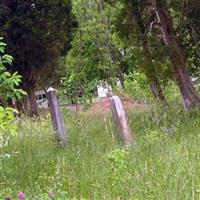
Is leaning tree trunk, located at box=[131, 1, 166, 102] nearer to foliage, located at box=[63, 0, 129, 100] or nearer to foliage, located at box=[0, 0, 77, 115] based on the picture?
foliage, located at box=[0, 0, 77, 115]

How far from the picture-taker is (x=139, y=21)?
12.3 metres

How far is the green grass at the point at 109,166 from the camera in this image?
409 cm

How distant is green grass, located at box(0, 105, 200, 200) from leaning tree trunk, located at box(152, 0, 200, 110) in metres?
2.74

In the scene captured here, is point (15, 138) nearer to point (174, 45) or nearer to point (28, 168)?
point (28, 168)

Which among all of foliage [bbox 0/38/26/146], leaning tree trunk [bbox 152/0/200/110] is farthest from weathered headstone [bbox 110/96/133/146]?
leaning tree trunk [bbox 152/0/200/110]

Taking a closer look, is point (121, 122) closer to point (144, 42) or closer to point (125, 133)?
point (125, 133)

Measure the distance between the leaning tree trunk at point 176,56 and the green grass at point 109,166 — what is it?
274cm

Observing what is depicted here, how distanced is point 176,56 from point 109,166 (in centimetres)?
598

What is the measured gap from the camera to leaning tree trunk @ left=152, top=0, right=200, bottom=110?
10.3 meters

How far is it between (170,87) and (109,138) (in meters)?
9.04

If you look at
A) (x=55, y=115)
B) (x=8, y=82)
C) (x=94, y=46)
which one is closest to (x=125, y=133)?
(x=55, y=115)

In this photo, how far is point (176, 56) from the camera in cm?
1051

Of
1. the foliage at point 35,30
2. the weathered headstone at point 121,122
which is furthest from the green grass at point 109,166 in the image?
the foliage at point 35,30

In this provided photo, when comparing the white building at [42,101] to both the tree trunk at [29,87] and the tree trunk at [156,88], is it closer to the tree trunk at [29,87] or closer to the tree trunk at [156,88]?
the tree trunk at [29,87]
